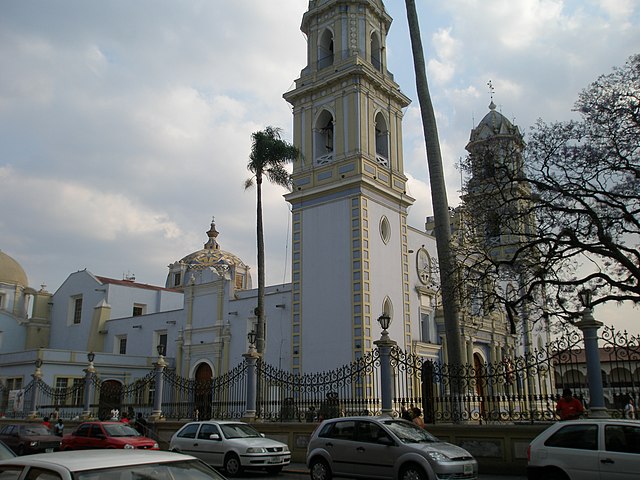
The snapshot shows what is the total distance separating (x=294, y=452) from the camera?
59.7 feet

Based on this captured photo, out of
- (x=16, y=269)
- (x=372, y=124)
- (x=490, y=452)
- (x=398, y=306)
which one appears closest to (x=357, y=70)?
(x=372, y=124)

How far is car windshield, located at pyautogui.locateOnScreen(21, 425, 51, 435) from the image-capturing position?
2044 centimetres

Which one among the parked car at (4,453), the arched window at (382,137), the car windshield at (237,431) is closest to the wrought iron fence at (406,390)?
the car windshield at (237,431)

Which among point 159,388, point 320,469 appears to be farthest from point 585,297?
point 159,388

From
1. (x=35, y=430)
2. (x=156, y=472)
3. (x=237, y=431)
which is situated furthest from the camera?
(x=35, y=430)

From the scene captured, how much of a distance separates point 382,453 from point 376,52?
24.6 metres

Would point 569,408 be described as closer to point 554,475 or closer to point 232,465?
point 554,475

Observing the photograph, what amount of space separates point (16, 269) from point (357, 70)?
35.3 m

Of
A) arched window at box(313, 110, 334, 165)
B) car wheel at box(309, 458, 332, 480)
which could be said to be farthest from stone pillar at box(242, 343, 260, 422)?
arched window at box(313, 110, 334, 165)

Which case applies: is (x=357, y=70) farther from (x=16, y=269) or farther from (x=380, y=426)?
(x=16, y=269)

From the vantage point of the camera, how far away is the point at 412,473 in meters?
11.6

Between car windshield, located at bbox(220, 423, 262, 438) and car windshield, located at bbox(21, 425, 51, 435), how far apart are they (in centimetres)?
823

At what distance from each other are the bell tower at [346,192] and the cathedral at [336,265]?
0.06 m

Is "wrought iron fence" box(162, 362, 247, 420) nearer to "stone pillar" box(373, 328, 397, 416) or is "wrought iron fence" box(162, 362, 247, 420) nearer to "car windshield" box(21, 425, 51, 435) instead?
"car windshield" box(21, 425, 51, 435)
